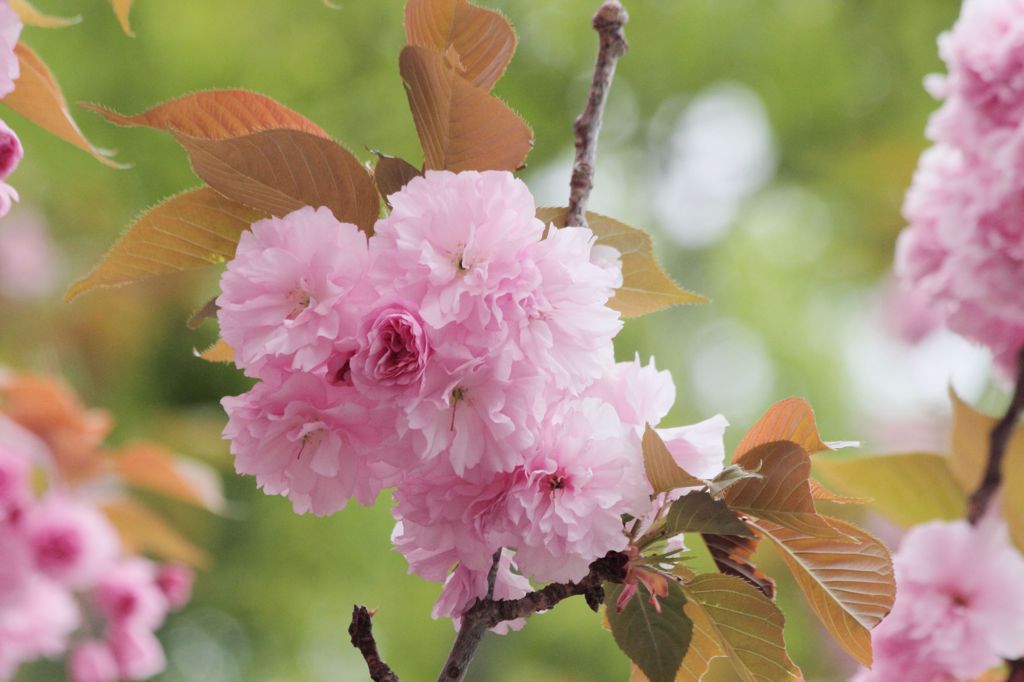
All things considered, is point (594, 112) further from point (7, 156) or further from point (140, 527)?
point (140, 527)

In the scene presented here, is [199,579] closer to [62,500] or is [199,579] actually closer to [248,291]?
[62,500]

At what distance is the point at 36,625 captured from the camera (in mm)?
1224

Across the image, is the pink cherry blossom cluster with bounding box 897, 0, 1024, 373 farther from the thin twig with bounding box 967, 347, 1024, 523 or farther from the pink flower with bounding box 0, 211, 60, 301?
the pink flower with bounding box 0, 211, 60, 301

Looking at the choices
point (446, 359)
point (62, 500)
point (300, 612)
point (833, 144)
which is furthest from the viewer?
point (833, 144)

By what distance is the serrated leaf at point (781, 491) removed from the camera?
0.40 metres

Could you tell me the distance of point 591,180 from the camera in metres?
0.45

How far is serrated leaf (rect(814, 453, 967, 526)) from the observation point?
0.79 meters

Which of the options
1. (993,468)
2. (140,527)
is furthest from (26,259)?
(993,468)

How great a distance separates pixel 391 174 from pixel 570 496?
0.14 m

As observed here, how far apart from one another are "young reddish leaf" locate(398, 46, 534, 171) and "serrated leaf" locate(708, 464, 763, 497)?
148 mm

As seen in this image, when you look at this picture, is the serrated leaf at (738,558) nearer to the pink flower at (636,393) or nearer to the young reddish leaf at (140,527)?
the pink flower at (636,393)

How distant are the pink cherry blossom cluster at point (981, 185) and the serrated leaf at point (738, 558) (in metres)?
0.39

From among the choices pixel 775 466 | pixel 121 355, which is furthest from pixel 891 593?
pixel 121 355

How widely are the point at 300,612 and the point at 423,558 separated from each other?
3193mm
